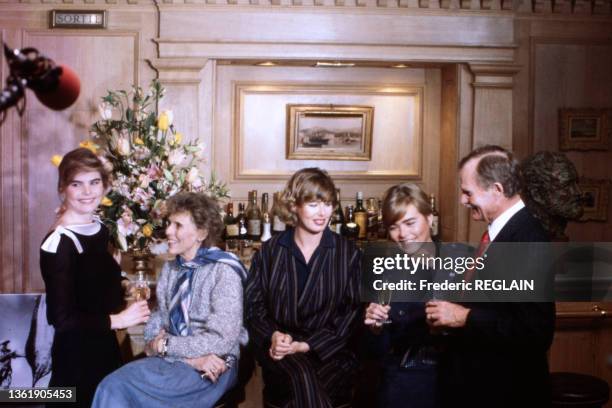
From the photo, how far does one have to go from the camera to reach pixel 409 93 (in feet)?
13.0

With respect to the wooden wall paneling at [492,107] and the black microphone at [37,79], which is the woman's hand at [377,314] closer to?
the black microphone at [37,79]

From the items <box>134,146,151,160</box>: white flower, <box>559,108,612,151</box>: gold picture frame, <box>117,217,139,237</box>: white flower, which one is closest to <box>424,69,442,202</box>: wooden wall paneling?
<box>559,108,612,151</box>: gold picture frame

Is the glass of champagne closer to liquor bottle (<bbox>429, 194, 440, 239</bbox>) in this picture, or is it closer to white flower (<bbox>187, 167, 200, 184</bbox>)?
white flower (<bbox>187, 167, 200, 184</bbox>)

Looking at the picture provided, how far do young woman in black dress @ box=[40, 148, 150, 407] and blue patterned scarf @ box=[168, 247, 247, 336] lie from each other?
0.37 ft

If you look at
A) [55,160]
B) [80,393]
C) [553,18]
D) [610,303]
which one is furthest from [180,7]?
[610,303]

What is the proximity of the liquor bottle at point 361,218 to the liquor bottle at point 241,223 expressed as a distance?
570 millimetres

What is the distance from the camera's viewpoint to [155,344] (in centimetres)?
218

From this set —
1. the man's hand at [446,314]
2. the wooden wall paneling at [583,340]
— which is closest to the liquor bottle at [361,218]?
the wooden wall paneling at [583,340]

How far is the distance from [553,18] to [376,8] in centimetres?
91

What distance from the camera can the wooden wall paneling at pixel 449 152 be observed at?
375 centimetres

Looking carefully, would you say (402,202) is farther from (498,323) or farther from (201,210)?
(201,210)

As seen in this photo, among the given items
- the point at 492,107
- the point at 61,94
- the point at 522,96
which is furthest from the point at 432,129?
the point at 61,94

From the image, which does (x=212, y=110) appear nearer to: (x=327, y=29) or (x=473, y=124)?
(x=327, y=29)

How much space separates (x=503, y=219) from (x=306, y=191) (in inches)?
25.0
